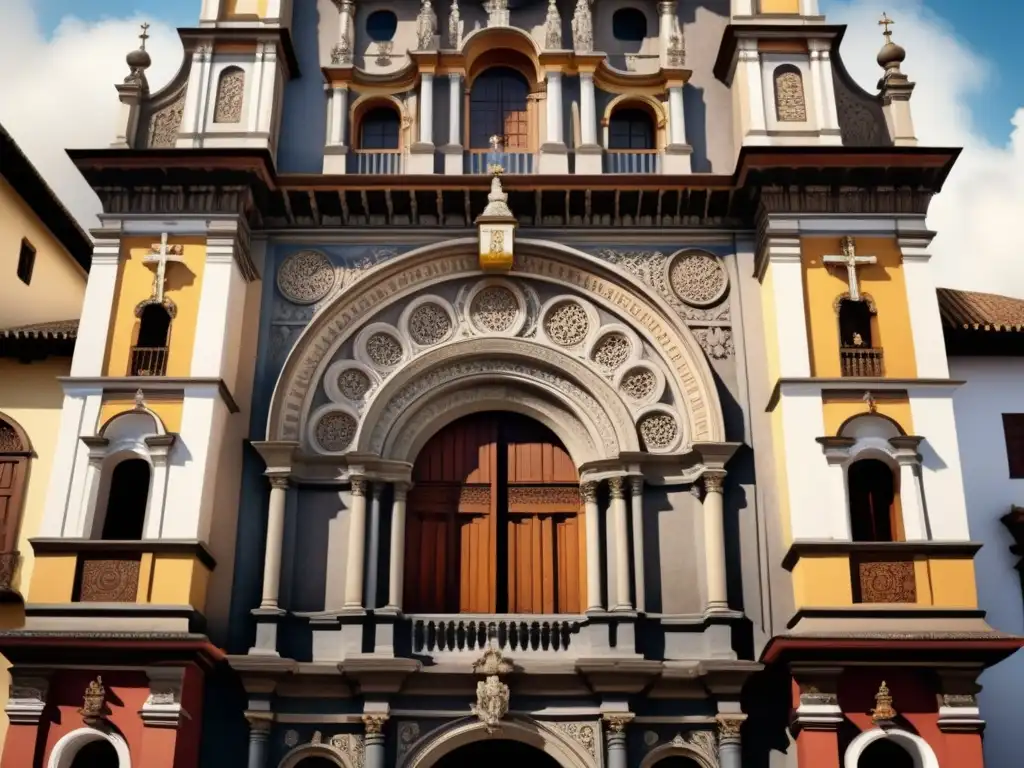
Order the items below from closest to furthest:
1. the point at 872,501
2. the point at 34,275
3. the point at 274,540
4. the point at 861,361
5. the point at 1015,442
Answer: the point at 274,540
the point at 872,501
the point at 861,361
the point at 1015,442
the point at 34,275

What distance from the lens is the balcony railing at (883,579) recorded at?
59.8ft

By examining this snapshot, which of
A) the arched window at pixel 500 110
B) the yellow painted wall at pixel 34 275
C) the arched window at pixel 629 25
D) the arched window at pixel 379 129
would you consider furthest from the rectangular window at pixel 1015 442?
the yellow painted wall at pixel 34 275

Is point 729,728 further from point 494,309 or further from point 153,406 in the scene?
point 153,406

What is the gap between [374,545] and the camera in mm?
19531

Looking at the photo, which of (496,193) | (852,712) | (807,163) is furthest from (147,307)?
(852,712)

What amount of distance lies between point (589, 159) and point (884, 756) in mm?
10241

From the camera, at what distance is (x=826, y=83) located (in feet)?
71.1

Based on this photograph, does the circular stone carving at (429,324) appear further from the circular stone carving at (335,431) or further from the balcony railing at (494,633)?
the balcony railing at (494,633)

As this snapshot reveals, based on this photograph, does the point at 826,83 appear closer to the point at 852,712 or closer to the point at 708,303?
the point at 708,303

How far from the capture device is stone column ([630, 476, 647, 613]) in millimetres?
19156

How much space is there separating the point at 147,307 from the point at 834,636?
11.3 metres

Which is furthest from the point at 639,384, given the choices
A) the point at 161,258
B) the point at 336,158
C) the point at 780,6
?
the point at 161,258

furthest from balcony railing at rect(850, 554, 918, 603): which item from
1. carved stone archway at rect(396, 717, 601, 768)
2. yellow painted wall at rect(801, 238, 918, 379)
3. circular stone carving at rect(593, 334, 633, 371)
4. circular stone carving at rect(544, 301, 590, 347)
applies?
circular stone carving at rect(544, 301, 590, 347)

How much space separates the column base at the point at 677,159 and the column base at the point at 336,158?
208 inches
